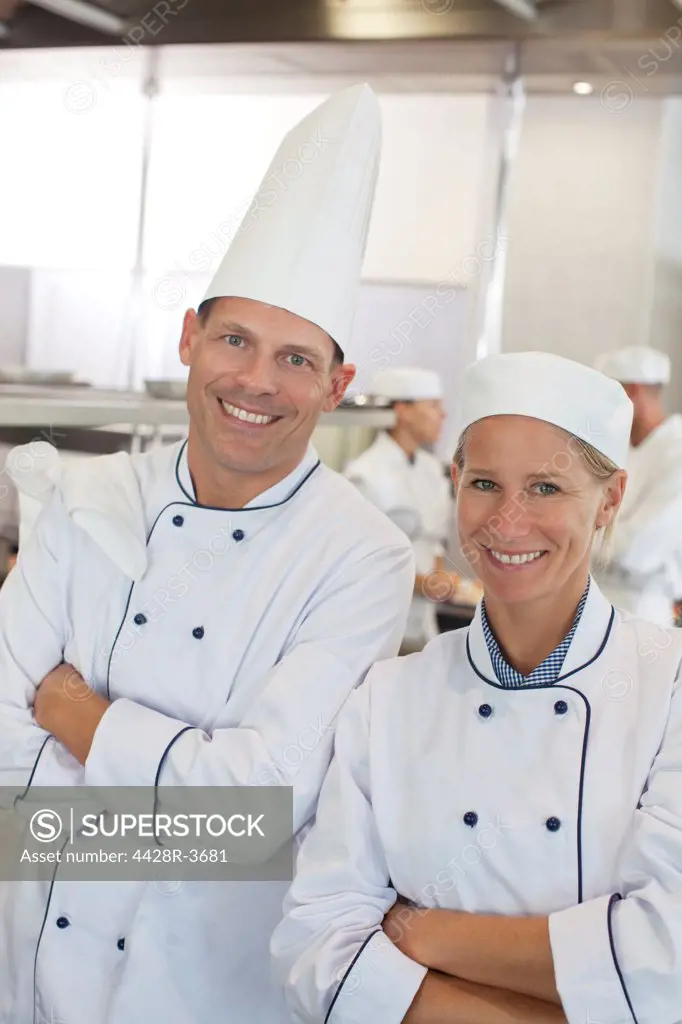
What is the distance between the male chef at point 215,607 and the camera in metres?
1.37

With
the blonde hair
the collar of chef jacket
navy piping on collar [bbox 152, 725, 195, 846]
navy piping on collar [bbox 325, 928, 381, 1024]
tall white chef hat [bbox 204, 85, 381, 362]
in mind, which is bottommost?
navy piping on collar [bbox 325, 928, 381, 1024]

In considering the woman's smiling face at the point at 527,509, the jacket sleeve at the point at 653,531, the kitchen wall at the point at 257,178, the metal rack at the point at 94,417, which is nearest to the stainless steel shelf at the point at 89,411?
the metal rack at the point at 94,417

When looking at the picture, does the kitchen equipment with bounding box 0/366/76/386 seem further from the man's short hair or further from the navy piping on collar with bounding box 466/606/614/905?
the navy piping on collar with bounding box 466/606/614/905

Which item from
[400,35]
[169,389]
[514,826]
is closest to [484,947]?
[514,826]

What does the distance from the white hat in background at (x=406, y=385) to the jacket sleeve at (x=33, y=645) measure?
3005 millimetres

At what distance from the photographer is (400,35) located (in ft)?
14.3

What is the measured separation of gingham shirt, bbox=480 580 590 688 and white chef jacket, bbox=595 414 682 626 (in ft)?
6.89

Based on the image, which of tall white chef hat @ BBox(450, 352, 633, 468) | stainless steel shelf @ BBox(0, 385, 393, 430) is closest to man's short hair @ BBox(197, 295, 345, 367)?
tall white chef hat @ BBox(450, 352, 633, 468)

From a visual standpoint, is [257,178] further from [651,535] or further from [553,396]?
[553,396]

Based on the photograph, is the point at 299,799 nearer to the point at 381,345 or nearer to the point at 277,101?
the point at 381,345

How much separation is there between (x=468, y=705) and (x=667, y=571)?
231 cm

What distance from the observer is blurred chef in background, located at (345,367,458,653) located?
160 inches

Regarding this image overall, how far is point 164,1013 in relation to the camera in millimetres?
1393

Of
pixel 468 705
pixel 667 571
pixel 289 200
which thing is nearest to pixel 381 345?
pixel 667 571
